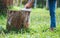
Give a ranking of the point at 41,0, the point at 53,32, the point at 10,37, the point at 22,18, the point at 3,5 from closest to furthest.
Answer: the point at 10,37 < the point at 53,32 < the point at 22,18 < the point at 3,5 < the point at 41,0

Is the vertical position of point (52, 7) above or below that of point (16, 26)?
above

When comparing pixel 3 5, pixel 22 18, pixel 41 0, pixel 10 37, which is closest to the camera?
pixel 10 37

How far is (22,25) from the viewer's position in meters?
7.72

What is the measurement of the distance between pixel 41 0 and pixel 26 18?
17.2m

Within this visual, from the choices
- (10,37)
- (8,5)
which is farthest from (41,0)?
(10,37)

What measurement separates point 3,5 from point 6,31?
4179mm

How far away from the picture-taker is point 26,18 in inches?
305

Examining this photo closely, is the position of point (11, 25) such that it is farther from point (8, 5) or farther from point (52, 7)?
point (8, 5)

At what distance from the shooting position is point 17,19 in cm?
773

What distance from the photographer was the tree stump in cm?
766

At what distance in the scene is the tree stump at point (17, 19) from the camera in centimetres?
766

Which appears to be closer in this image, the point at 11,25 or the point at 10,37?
the point at 10,37

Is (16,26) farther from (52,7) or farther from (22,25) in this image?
(52,7)

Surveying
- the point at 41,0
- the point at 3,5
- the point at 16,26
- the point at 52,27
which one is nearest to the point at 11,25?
the point at 16,26
